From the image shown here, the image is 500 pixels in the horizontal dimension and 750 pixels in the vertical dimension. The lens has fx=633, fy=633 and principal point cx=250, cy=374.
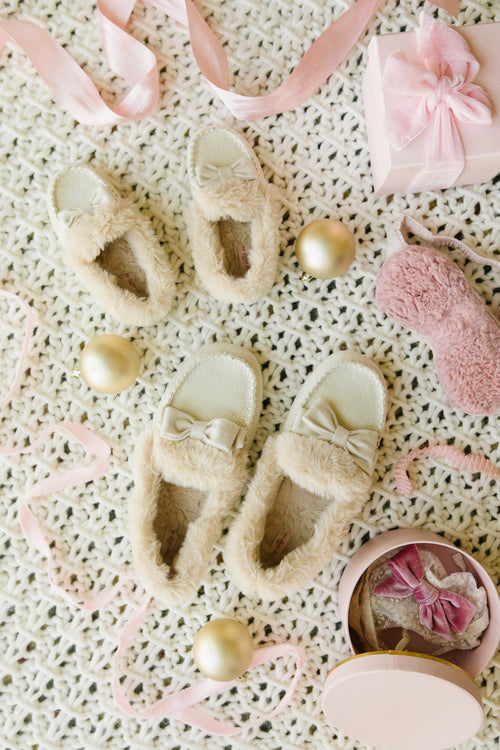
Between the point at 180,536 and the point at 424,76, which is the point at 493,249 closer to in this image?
the point at 424,76

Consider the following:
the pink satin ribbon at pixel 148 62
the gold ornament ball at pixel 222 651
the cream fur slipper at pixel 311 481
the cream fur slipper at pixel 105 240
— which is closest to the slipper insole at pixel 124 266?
the cream fur slipper at pixel 105 240

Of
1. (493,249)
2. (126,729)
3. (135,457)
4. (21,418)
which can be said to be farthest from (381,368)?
(126,729)

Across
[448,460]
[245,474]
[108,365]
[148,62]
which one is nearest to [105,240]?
[108,365]

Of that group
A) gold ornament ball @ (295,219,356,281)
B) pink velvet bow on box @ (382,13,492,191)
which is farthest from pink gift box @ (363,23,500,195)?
gold ornament ball @ (295,219,356,281)

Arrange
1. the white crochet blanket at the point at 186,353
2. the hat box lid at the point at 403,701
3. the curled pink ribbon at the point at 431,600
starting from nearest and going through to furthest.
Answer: the hat box lid at the point at 403,701
the curled pink ribbon at the point at 431,600
the white crochet blanket at the point at 186,353

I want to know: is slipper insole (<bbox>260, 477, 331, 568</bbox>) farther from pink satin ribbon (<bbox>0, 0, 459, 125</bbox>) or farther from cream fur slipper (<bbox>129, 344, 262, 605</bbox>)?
pink satin ribbon (<bbox>0, 0, 459, 125</bbox>)

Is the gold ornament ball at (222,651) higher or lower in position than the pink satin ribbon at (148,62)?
lower

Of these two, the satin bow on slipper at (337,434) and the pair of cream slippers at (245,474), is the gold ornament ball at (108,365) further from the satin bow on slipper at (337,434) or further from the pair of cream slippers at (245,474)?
the satin bow on slipper at (337,434)
